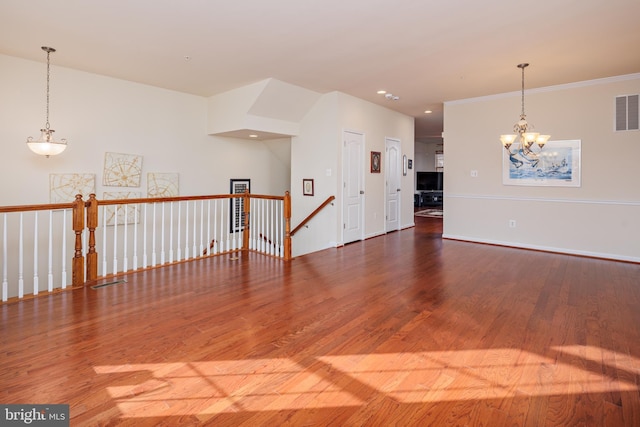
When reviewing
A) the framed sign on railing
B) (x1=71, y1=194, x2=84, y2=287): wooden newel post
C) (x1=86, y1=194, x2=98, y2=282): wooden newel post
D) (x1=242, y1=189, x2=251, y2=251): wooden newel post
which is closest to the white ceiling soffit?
the framed sign on railing

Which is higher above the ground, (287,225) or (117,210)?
(117,210)

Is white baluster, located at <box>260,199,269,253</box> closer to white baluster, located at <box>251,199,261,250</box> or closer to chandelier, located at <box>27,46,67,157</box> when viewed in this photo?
A: white baluster, located at <box>251,199,261,250</box>

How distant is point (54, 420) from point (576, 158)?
7.26 m

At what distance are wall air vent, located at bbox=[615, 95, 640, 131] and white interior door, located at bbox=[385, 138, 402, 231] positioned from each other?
4034 millimetres

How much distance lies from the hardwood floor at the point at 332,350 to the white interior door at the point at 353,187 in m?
2.43

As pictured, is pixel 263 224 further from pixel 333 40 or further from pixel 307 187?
pixel 333 40

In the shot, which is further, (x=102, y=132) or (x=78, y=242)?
(x=102, y=132)

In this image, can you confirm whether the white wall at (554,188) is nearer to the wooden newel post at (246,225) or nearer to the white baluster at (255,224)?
the white baluster at (255,224)

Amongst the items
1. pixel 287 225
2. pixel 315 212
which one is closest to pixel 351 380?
pixel 287 225

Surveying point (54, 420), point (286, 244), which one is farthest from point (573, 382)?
point (286, 244)

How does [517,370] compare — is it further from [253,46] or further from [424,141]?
[424,141]

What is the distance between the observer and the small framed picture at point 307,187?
23.1 ft

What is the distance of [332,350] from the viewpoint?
106 inches

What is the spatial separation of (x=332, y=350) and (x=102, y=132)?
17.2 ft
